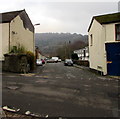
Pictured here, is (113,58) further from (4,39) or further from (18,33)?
(18,33)

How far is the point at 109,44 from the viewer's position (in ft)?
39.7

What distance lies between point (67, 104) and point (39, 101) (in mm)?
1115

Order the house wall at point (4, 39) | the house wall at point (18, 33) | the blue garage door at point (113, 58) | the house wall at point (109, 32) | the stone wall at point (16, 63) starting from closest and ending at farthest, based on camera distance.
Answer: the blue garage door at point (113, 58) → the house wall at point (109, 32) → the stone wall at point (16, 63) → the house wall at point (4, 39) → the house wall at point (18, 33)

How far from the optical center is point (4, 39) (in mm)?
15852

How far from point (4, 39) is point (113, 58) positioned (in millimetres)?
12743

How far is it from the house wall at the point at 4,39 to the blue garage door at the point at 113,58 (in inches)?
456

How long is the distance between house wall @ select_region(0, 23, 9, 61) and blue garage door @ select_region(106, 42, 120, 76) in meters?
11.6

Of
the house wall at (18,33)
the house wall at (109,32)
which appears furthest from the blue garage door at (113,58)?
the house wall at (18,33)

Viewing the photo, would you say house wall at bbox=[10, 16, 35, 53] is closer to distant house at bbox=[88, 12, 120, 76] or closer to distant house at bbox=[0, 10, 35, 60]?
distant house at bbox=[0, 10, 35, 60]

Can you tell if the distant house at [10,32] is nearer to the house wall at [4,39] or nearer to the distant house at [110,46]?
the house wall at [4,39]

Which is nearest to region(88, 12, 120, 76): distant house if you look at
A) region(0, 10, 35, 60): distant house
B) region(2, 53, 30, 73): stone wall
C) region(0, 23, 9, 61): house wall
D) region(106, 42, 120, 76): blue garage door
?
region(106, 42, 120, 76): blue garage door

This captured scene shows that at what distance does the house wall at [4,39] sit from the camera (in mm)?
15633

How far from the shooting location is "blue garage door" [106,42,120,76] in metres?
11.8

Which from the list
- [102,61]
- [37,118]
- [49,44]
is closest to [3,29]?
[102,61]
